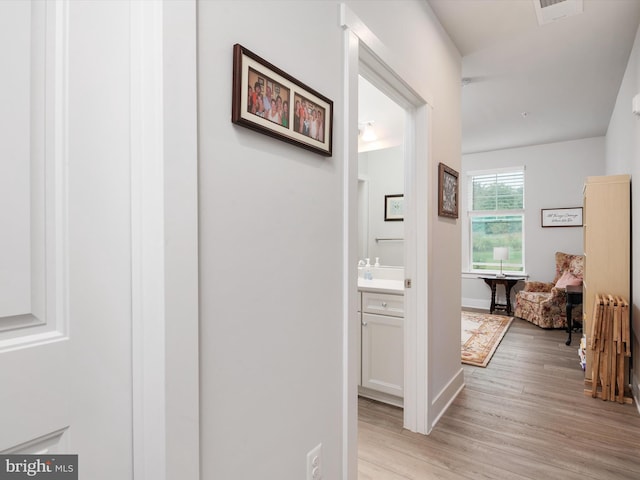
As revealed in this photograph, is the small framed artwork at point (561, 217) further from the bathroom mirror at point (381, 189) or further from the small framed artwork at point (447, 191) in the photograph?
the small framed artwork at point (447, 191)

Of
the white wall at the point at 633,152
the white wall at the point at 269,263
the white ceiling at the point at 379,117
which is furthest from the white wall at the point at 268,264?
the white wall at the point at 633,152

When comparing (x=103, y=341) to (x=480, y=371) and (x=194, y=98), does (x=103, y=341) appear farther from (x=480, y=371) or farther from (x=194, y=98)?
(x=480, y=371)

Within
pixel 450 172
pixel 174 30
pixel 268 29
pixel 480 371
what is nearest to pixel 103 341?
pixel 174 30

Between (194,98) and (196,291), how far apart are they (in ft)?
1.49

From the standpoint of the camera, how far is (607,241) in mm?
2945

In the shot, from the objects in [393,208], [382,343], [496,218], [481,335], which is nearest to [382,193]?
[393,208]

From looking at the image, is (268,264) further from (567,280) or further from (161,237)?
(567,280)

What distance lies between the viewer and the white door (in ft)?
2.14

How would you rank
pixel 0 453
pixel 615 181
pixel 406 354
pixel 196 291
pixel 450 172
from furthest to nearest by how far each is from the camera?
1. pixel 615 181
2. pixel 450 172
3. pixel 406 354
4. pixel 196 291
5. pixel 0 453

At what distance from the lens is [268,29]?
108 centimetres

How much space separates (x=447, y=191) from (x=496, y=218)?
4351mm

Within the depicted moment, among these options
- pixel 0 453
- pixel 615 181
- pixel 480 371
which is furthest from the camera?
pixel 480 371

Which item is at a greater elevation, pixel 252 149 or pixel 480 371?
pixel 252 149

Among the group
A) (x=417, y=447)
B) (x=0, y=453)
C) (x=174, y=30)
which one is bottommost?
(x=417, y=447)
